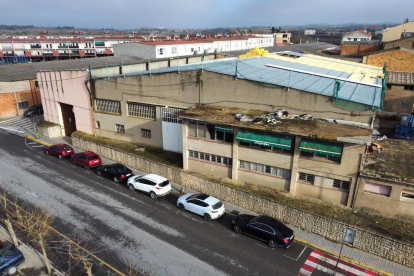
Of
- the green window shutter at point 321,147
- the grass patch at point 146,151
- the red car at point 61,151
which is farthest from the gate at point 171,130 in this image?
the green window shutter at point 321,147

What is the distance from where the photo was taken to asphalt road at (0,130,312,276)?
59.6ft

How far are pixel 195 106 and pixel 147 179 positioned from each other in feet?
28.4

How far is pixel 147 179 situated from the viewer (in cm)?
2584

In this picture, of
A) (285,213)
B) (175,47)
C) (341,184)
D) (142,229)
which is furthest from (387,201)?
(175,47)

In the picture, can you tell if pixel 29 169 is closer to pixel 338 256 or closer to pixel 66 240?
pixel 66 240

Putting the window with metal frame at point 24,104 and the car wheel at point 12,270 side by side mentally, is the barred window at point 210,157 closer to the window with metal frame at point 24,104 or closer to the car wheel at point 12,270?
the car wheel at point 12,270

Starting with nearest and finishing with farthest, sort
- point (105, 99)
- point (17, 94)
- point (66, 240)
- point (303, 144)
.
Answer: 1. point (66, 240)
2. point (303, 144)
3. point (105, 99)
4. point (17, 94)

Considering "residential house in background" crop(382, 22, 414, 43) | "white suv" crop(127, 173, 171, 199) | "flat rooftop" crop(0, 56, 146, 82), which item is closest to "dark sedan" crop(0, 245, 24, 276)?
"white suv" crop(127, 173, 171, 199)

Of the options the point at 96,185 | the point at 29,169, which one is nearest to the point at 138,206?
the point at 96,185

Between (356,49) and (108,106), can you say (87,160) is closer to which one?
(108,106)

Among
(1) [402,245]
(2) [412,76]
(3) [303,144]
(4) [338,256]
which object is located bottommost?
(4) [338,256]

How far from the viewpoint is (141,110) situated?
33.3 meters

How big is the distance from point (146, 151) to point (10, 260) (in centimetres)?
1754

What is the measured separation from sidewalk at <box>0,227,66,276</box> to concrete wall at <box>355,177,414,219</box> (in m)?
20.4
